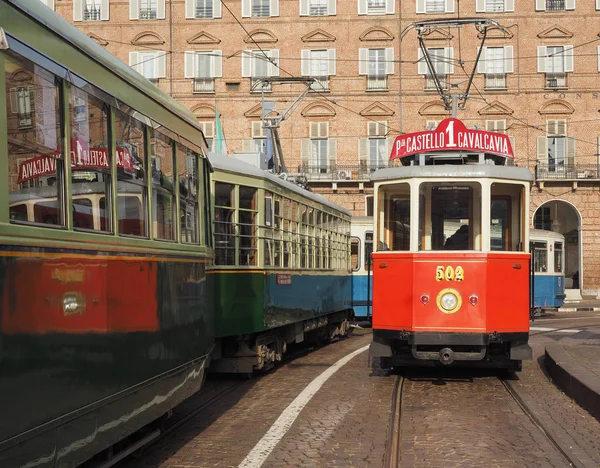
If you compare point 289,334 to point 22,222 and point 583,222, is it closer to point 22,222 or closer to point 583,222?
point 22,222

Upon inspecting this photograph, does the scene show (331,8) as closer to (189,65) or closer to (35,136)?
(189,65)

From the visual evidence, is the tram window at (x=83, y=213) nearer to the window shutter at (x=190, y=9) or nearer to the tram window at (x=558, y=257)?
the tram window at (x=558, y=257)

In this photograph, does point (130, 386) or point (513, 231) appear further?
point (513, 231)

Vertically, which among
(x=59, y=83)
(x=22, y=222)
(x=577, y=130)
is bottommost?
(x=22, y=222)

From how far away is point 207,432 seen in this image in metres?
7.88

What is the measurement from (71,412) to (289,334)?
9063 millimetres

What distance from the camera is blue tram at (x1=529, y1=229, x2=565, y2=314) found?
27413 millimetres

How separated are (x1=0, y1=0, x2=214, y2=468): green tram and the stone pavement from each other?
4436 mm

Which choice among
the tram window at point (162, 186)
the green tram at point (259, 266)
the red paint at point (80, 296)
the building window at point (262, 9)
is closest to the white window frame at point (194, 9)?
the building window at point (262, 9)

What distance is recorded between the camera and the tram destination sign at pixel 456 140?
1144 cm

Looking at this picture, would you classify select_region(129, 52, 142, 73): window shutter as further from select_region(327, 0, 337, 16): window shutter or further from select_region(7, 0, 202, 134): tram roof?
select_region(7, 0, 202, 134): tram roof

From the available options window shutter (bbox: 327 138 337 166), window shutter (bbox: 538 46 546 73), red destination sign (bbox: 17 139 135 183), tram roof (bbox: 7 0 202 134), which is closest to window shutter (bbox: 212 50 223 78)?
window shutter (bbox: 327 138 337 166)

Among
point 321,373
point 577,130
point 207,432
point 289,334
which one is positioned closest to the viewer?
point 207,432

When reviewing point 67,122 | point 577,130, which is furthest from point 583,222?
point 67,122
